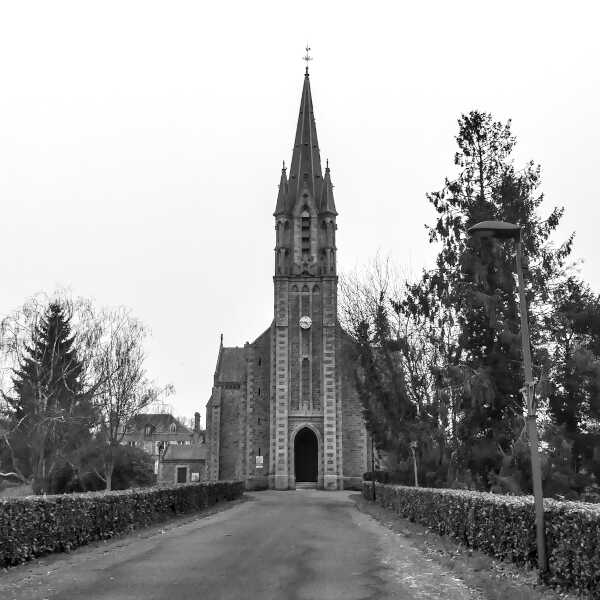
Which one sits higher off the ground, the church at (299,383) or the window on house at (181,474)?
the church at (299,383)

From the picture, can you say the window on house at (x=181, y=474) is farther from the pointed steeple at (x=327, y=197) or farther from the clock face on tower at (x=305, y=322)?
the pointed steeple at (x=327, y=197)

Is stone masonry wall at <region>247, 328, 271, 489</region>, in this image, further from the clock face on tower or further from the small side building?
the small side building

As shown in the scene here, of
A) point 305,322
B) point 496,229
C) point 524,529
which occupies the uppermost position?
point 305,322

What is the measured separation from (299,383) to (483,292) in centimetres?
2748

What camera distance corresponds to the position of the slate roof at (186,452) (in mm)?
62875

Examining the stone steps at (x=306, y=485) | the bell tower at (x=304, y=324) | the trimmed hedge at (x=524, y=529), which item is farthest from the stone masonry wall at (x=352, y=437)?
the trimmed hedge at (x=524, y=529)

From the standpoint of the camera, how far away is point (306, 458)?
5212 centimetres

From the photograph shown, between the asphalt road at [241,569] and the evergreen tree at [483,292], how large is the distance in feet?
20.3

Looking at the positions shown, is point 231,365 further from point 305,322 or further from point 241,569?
point 241,569

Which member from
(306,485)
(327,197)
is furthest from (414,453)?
(327,197)

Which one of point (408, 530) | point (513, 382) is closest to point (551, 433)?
point (513, 382)

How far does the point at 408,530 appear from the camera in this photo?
1888cm

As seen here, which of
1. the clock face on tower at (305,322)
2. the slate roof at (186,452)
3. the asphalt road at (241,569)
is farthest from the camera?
the slate roof at (186,452)

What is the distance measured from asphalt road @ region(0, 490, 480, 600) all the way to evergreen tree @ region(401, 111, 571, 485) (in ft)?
20.3
